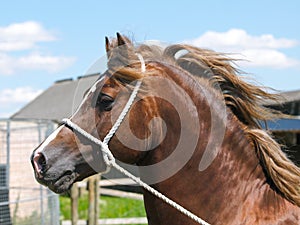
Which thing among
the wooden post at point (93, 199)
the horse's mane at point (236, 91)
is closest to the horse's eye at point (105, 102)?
the horse's mane at point (236, 91)

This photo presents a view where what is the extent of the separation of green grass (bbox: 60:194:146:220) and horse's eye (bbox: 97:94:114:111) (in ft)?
29.7

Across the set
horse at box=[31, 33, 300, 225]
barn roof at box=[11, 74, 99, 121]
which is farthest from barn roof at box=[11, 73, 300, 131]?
horse at box=[31, 33, 300, 225]

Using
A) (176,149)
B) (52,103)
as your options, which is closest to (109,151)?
(176,149)

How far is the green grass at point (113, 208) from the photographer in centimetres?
1220

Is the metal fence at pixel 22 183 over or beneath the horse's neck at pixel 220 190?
beneath

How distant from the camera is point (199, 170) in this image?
9.97 feet

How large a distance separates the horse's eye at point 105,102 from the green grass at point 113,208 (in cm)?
905

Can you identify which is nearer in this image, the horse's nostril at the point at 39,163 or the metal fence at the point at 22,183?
the horse's nostril at the point at 39,163

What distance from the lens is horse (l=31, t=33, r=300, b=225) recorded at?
2.98m

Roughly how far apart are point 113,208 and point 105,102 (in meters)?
10.2

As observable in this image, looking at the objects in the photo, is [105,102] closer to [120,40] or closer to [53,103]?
[120,40]

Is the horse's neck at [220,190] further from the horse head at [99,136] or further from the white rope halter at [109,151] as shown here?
the horse head at [99,136]

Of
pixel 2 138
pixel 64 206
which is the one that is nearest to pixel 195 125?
pixel 2 138

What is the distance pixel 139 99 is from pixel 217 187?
2.13 feet
